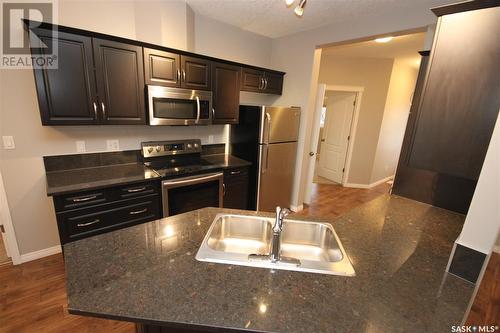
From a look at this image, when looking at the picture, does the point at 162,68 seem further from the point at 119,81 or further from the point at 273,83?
the point at 273,83

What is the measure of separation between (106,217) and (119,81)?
1259 millimetres

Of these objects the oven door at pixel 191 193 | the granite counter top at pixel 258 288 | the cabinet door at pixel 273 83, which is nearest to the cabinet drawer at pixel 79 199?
the oven door at pixel 191 193

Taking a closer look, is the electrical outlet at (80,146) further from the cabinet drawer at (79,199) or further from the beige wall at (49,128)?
the cabinet drawer at (79,199)

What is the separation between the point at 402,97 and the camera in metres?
4.94

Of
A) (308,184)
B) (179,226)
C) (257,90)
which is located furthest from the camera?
(308,184)

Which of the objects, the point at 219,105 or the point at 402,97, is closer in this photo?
the point at 219,105

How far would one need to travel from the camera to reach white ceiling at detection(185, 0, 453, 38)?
7.27 feet

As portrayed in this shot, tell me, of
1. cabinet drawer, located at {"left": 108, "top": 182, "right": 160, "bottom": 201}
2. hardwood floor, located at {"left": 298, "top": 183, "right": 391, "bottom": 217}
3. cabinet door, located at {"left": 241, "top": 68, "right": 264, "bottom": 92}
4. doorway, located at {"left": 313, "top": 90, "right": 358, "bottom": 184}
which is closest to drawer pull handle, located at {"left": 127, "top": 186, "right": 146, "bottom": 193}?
cabinet drawer, located at {"left": 108, "top": 182, "right": 160, "bottom": 201}

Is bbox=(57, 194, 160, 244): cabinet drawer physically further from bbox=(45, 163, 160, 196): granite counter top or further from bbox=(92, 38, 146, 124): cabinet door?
bbox=(92, 38, 146, 124): cabinet door

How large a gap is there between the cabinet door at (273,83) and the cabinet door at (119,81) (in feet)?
5.66

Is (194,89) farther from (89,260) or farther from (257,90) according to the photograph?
(89,260)

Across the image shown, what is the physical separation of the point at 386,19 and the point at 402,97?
3.22m

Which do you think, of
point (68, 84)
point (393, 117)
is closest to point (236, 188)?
point (68, 84)

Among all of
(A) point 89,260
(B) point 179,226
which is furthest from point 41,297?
(B) point 179,226
